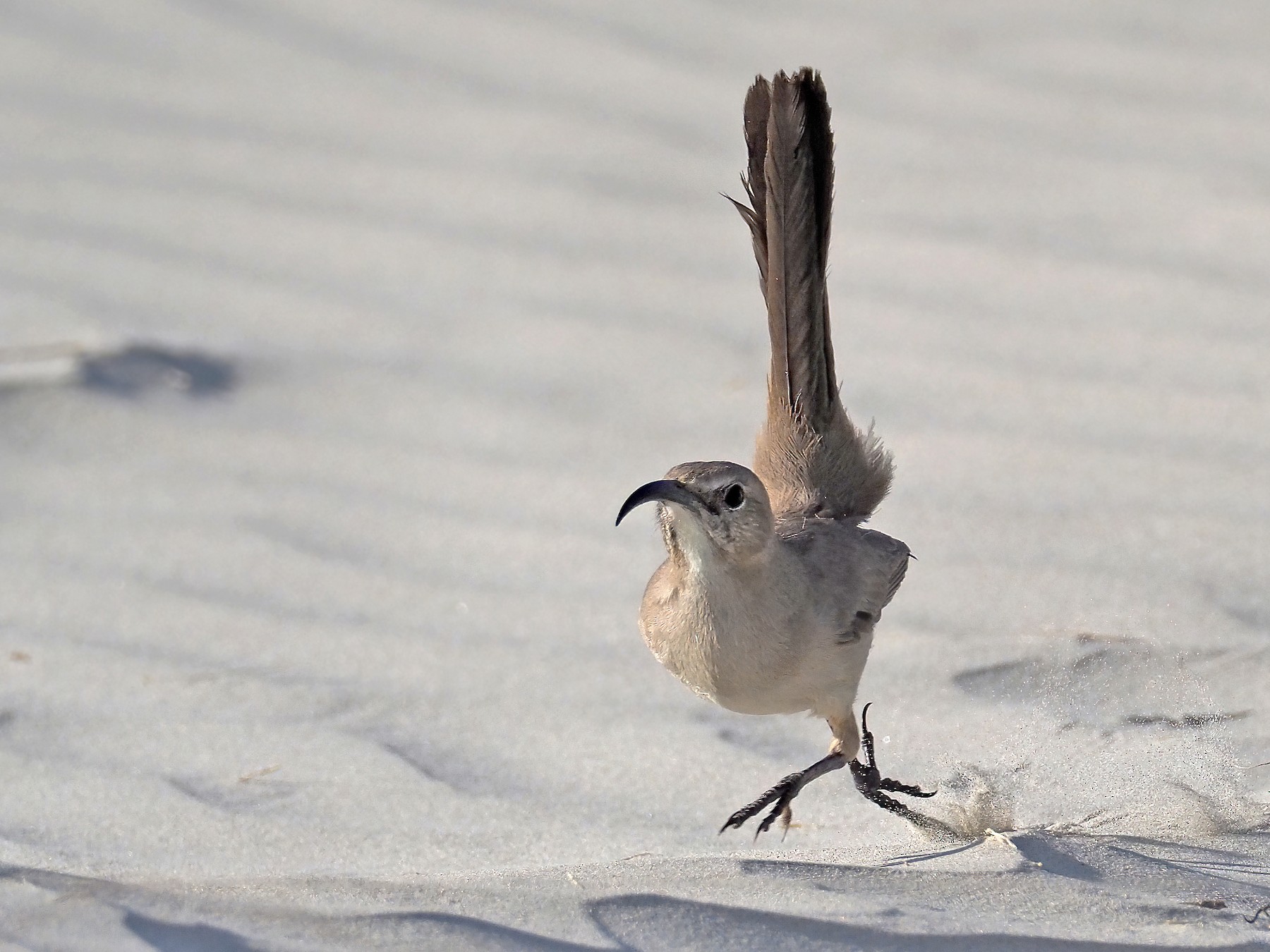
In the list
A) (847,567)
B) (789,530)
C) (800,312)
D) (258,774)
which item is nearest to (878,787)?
(847,567)

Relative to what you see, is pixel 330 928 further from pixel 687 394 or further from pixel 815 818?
pixel 687 394

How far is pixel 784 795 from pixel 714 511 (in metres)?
0.68

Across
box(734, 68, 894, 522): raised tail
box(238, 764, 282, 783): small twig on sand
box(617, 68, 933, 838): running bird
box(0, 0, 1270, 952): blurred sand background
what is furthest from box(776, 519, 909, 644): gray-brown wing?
box(238, 764, 282, 783): small twig on sand

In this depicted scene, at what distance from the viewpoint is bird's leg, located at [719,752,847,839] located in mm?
3490

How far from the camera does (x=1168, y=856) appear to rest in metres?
3.21

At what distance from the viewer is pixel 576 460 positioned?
5379 mm

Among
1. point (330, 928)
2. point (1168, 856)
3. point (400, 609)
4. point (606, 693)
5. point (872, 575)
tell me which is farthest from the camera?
point (400, 609)

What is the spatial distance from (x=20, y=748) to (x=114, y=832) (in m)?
0.52

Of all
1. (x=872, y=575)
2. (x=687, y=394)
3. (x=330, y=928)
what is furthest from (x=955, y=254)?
(x=330, y=928)

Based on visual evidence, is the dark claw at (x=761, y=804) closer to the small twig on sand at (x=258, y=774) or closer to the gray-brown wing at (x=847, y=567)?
the gray-brown wing at (x=847, y=567)

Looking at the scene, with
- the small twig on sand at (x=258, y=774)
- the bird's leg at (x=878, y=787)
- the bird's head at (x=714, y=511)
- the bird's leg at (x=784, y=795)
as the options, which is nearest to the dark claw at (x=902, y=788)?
the bird's leg at (x=878, y=787)

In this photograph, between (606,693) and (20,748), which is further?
(606,693)

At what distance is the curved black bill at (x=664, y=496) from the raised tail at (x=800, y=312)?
2.62 feet

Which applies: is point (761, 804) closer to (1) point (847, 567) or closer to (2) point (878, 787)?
(2) point (878, 787)
